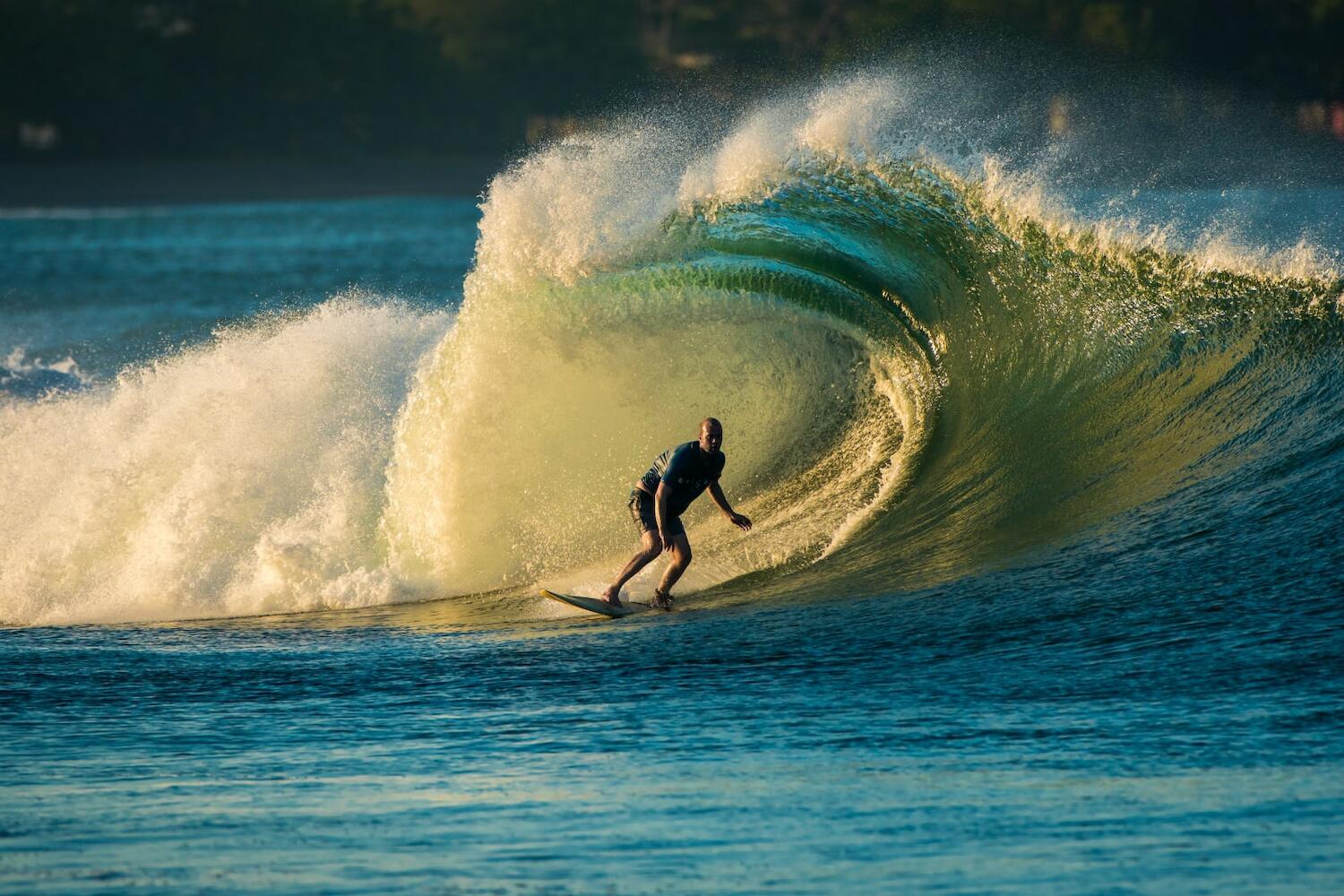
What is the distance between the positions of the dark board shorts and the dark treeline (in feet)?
249

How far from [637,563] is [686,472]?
60 cm

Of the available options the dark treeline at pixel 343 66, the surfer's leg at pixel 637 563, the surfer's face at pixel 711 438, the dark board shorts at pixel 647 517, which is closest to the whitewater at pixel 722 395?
the surfer's leg at pixel 637 563

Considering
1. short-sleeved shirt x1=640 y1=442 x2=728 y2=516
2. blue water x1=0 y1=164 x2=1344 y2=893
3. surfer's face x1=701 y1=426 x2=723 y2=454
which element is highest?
surfer's face x1=701 y1=426 x2=723 y2=454

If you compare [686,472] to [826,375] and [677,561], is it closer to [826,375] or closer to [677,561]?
[677,561]

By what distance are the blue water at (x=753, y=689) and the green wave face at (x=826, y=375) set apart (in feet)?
0.26

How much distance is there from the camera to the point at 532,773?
6965mm

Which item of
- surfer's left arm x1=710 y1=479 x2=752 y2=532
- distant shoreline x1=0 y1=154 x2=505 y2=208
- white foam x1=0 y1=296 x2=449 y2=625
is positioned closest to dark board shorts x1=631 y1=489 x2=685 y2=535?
surfer's left arm x1=710 y1=479 x2=752 y2=532

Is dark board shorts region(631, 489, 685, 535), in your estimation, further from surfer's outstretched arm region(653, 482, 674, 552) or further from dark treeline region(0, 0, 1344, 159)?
dark treeline region(0, 0, 1344, 159)

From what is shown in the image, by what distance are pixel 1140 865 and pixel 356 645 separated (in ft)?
16.4

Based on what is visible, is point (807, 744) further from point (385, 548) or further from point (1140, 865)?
point (385, 548)

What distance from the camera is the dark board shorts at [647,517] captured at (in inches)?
400

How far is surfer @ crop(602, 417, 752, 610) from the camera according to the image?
32.9ft

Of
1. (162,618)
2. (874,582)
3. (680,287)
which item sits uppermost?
(680,287)

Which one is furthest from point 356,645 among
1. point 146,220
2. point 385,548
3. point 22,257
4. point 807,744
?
point 146,220
